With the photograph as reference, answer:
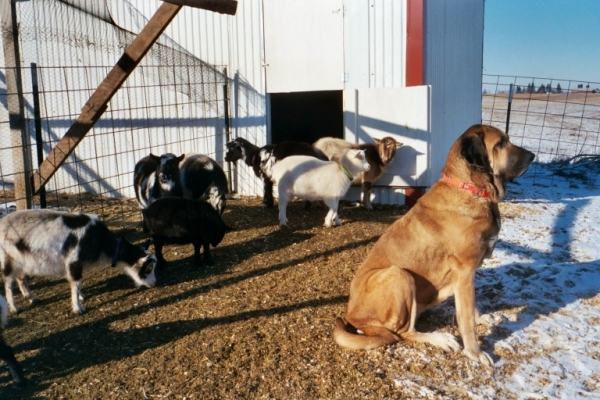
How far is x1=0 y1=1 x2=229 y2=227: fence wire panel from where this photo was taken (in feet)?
33.8

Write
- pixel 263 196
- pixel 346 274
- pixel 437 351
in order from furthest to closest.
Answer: pixel 263 196, pixel 346 274, pixel 437 351

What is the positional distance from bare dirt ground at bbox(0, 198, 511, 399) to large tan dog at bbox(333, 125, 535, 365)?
0.18 meters

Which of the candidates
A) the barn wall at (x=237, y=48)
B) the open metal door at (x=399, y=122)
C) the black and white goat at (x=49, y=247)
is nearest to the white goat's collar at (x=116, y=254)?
the black and white goat at (x=49, y=247)

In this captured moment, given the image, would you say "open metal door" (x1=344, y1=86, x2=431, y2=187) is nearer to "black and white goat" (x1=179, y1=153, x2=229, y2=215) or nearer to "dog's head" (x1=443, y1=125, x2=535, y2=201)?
"black and white goat" (x1=179, y1=153, x2=229, y2=215)

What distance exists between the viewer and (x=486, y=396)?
4.23 metres

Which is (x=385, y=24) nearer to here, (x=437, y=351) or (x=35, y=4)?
(x=35, y=4)

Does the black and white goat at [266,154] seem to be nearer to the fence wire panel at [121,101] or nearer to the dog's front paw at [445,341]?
the fence wire panel at [121,101]

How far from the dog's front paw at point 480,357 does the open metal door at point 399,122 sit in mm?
5308

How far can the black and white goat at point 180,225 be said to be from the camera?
23.2 feet

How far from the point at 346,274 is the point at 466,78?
705cm

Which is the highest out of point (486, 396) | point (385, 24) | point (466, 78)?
point (385, 24)

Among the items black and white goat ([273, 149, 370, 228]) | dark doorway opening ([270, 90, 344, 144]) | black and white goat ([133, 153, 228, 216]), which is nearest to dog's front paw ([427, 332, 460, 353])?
black and white goat ([273, 149, 370, 228])

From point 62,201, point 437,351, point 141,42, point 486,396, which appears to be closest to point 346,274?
point 437,351

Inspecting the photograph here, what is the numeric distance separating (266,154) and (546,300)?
208 inches
